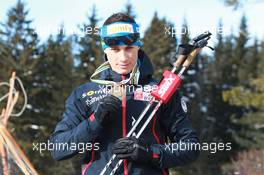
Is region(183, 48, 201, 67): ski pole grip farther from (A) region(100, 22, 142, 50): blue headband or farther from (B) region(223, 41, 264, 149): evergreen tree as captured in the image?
(B) region(223, 41, 264, 149): evergreen tree

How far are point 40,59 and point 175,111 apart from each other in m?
24.3

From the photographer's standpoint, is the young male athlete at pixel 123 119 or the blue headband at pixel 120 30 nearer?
the young male athlete at pixel 123 119

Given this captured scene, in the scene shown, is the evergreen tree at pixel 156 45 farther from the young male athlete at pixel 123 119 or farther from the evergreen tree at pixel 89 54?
the young male athlete at pixel 123 119

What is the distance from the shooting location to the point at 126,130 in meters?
2.46

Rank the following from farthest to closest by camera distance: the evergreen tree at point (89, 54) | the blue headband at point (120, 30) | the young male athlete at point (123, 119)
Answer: the evergreen tree at point (89, 54), the blue headband at point (120, 30), the young male athlete at point (123, 119)

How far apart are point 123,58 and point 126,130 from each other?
12.9 inches

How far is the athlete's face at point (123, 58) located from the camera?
257cm

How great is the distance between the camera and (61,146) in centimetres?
246

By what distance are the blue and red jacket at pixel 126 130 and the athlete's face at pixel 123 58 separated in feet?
0.11

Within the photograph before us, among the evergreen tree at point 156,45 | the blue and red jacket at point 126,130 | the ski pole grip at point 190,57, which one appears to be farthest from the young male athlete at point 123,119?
the evergreen tree at point 156,45

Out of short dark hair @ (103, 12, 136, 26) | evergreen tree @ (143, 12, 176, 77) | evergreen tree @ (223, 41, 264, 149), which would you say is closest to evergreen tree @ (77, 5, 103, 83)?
evergreen tree @ (143, 12, 176, 77)

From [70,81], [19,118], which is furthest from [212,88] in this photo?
[19,118]

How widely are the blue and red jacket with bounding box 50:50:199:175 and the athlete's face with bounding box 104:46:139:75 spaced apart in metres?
0.04

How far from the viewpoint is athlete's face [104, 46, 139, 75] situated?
257 cm
